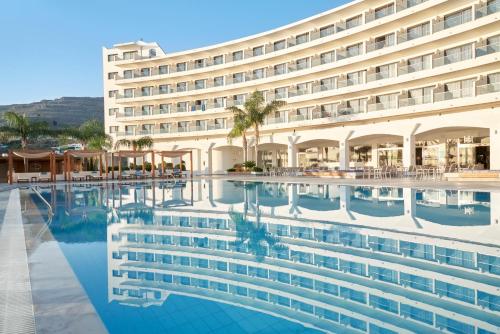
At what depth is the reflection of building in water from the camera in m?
4.32

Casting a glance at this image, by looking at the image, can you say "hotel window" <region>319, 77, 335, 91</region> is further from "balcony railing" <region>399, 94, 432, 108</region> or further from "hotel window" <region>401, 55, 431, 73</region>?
"balcony railing" <region>399, 94, 432, 108</region>

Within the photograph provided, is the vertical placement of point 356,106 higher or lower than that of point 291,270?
higher

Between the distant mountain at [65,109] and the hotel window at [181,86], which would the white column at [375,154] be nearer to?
the hotel window at [181,86]

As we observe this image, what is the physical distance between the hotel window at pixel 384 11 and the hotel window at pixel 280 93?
35.7ft

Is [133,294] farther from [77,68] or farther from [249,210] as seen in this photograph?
[77,68]

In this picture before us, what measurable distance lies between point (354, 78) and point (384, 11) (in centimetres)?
566

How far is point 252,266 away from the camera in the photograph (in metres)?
6.30

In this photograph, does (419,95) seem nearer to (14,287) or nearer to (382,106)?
(382,106)

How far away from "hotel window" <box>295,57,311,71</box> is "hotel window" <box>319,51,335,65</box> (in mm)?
1359

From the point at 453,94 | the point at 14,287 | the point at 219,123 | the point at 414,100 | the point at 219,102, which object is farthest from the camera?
the point at 219,102

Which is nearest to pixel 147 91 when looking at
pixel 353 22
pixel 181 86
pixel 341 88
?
pixel 181 86

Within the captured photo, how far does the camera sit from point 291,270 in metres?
6.02

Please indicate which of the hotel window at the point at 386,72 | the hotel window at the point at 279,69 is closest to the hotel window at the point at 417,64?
the hotel window at the point at 386,72

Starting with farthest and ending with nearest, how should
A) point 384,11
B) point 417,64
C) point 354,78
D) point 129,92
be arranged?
point 129,92 → point 354,78 → point 384,11 → point 417,64
